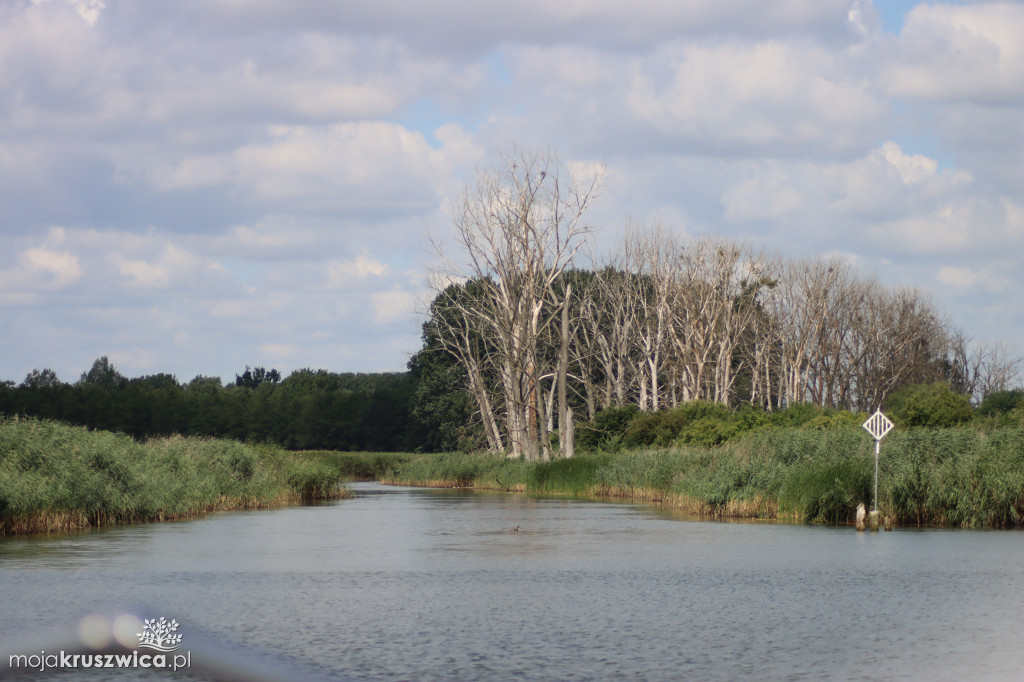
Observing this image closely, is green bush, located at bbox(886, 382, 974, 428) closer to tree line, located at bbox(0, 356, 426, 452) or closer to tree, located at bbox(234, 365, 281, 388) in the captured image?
tree line, located at bbox(0, 356, 426, 452)

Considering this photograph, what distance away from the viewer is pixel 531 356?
57219 millimetres

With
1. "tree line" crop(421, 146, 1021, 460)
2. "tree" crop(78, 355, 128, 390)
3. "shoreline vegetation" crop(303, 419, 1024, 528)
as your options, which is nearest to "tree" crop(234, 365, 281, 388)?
"tree" crop(78, 355, 128, 390)

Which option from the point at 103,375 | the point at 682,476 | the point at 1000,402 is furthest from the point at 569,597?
the point at 103,375

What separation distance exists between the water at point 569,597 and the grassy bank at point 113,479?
1456 mm

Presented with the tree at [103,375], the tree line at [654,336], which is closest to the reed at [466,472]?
the tree line at [654,336]

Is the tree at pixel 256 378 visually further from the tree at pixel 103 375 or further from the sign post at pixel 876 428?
the sign post at pixel 876 428

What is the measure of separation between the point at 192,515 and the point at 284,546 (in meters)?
10.6

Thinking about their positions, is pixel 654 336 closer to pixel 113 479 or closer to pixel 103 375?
pixel 113 479

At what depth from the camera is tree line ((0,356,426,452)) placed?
358ft

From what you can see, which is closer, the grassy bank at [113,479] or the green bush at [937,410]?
the grassy bank at [113,479]

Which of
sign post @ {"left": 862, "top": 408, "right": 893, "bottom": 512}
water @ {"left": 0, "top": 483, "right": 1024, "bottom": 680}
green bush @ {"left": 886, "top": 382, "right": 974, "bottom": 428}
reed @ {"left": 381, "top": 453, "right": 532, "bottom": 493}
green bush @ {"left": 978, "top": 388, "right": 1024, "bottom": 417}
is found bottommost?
water @ {"left": 0, "top": 483, "right": 1024, "bottom": 680}

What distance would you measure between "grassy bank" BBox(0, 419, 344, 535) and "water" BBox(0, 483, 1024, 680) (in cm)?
146

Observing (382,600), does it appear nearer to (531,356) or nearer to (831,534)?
(831,534)

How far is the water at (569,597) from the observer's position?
11.2m
